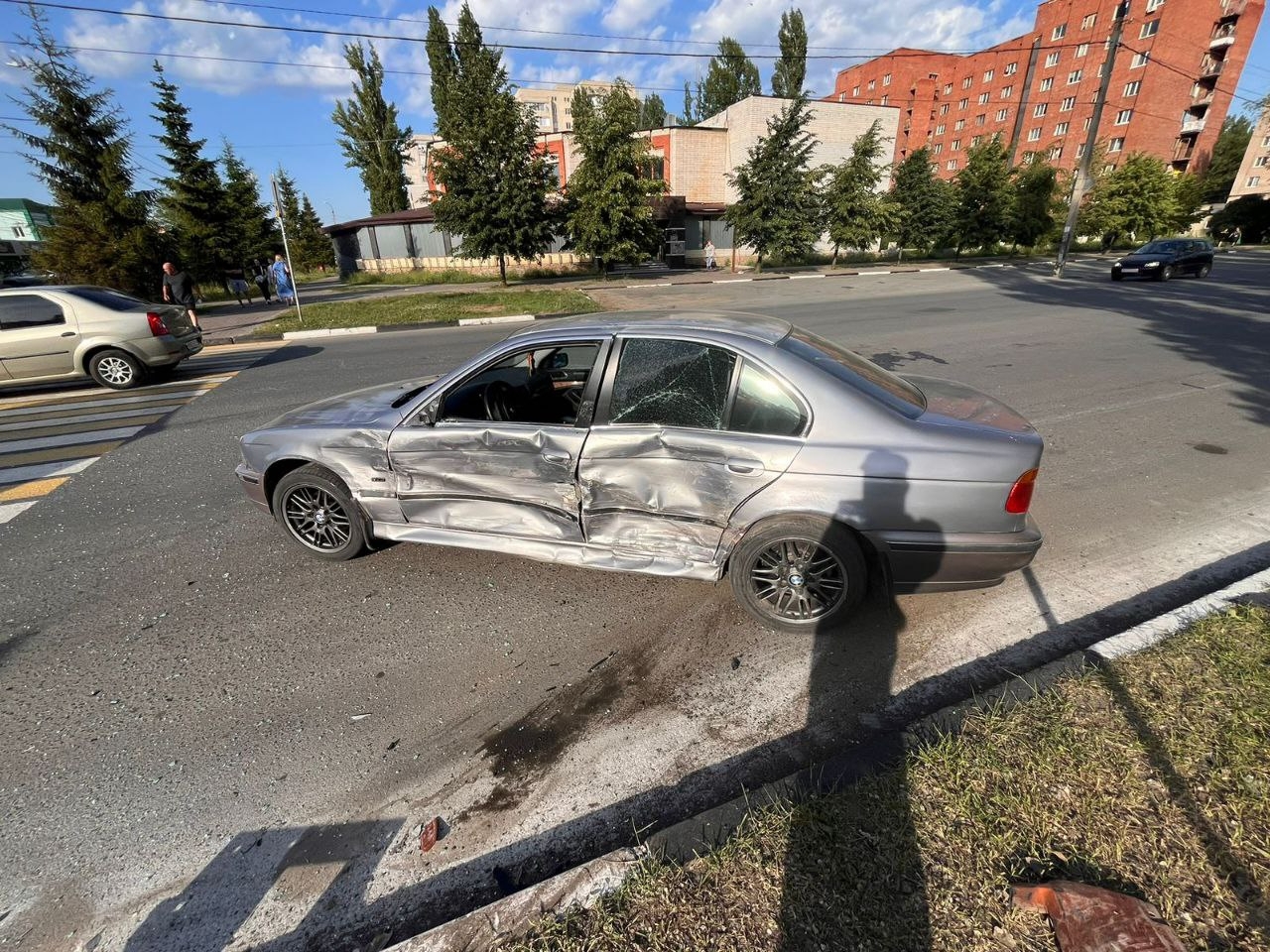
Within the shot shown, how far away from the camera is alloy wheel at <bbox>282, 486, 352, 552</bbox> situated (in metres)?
3.75

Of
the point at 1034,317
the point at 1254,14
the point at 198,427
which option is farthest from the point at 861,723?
the point at 1254,14

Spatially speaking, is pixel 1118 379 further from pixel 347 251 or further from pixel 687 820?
pixel 347 251

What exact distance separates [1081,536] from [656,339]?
3.32 meters

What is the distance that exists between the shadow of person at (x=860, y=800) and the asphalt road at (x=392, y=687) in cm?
3

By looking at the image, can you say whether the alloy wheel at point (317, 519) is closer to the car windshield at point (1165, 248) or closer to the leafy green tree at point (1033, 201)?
the car windshield at point (1165, 248)

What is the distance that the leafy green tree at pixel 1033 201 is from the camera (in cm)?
3625

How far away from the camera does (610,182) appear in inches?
943

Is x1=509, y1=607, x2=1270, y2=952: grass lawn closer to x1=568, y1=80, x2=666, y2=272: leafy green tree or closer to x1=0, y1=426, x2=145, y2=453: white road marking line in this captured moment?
x1=0, y1=426, x2=145, y2=453: white road marking line

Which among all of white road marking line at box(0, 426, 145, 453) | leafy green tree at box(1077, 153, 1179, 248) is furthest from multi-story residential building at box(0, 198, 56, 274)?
leafy green tree at box(1077, 153, 1179, 248)

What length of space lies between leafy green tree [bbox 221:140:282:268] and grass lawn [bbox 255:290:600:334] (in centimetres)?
1235

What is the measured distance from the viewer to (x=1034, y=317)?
13312mm

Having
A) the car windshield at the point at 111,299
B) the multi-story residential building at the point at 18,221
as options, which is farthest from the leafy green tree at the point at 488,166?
the multi-story residential building at the point at 18,221

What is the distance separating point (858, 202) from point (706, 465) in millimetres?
32031

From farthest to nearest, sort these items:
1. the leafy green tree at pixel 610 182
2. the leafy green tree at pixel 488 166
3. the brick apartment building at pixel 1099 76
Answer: the brick apartment building at pixel 1099 76 < the leafy green tree at pixel 610 182 < the leafy green tree at pixel 488 166
